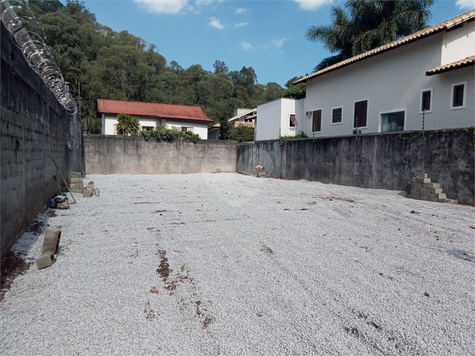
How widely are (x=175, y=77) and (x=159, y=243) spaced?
107ft

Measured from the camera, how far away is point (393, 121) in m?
12.9

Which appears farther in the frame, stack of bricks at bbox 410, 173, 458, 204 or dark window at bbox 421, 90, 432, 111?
dark window at bbox 421, 90, 432, 111

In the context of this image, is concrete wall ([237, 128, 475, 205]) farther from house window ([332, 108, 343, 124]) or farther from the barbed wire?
the barbed wire

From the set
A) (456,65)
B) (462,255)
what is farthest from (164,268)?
(456,65)

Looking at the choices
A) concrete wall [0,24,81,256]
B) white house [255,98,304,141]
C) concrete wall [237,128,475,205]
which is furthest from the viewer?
white house [255,98,304,141]

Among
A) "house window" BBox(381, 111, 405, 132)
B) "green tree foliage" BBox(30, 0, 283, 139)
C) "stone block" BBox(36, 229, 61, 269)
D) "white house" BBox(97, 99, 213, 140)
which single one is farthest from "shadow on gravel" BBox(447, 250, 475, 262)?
"green tree foliage" BBox(30, 0, 283, 139)

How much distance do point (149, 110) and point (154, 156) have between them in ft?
30.1

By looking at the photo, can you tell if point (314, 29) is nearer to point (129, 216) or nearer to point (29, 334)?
point (129, 216)

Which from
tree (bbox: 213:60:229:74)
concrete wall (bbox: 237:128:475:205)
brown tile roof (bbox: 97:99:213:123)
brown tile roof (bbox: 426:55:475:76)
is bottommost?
concrete wall (bbox: 237:128:475:205)

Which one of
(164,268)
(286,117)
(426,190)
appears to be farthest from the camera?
(286,117)

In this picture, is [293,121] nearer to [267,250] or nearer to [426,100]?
[426,100]

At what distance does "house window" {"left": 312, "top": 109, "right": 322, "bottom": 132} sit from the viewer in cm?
1667

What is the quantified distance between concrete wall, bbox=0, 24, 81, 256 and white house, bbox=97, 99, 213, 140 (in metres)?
16.1

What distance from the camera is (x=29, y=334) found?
1875mm
